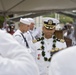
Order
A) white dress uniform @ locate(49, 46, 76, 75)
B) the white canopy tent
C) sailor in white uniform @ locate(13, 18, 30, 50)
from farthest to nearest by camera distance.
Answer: the white canopy tent, sailor in white uniform @ locate(13, 18, 30, 50), white dress uniform @ locate(49, 46, 76, 75)

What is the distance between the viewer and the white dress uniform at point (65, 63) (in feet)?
3.81

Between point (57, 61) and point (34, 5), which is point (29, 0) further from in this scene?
point (57, 61)

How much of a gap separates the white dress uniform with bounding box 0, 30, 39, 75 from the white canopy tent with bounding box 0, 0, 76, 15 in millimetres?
4701

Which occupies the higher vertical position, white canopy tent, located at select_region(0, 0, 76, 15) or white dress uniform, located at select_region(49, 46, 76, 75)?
white dress uniform, located at select_region(49, 46, 76, 75)

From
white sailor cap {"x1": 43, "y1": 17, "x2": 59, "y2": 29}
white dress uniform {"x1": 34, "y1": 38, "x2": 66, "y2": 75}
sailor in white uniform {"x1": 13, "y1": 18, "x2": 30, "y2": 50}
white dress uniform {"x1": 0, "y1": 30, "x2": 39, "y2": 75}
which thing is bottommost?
sailor in white uniform {"x1": 13, "y1": 18, "x2": 30, "y2": 50}

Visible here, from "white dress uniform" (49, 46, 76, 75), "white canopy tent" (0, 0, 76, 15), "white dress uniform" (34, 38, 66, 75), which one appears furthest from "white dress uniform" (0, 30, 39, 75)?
"white canopy tent" (0, 0, 76, 15)

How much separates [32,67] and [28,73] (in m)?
0.04

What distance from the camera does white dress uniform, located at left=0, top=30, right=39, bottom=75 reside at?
1.31 meters

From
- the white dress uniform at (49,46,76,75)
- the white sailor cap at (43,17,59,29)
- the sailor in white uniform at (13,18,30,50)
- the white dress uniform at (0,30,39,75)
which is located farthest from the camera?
the sailor in white uniform at (13,18,30,50)

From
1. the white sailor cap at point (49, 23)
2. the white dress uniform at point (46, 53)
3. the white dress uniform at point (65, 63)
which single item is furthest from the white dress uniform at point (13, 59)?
the white sailor cap at point (49, 23)

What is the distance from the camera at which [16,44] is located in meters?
1.41

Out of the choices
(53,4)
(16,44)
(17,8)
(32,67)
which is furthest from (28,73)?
(17,8)

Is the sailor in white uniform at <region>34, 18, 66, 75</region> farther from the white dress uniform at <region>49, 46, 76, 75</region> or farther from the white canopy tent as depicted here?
the white dress uniform at <region>49, 46, 76, 75</region>

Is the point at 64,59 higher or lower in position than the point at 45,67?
higher
